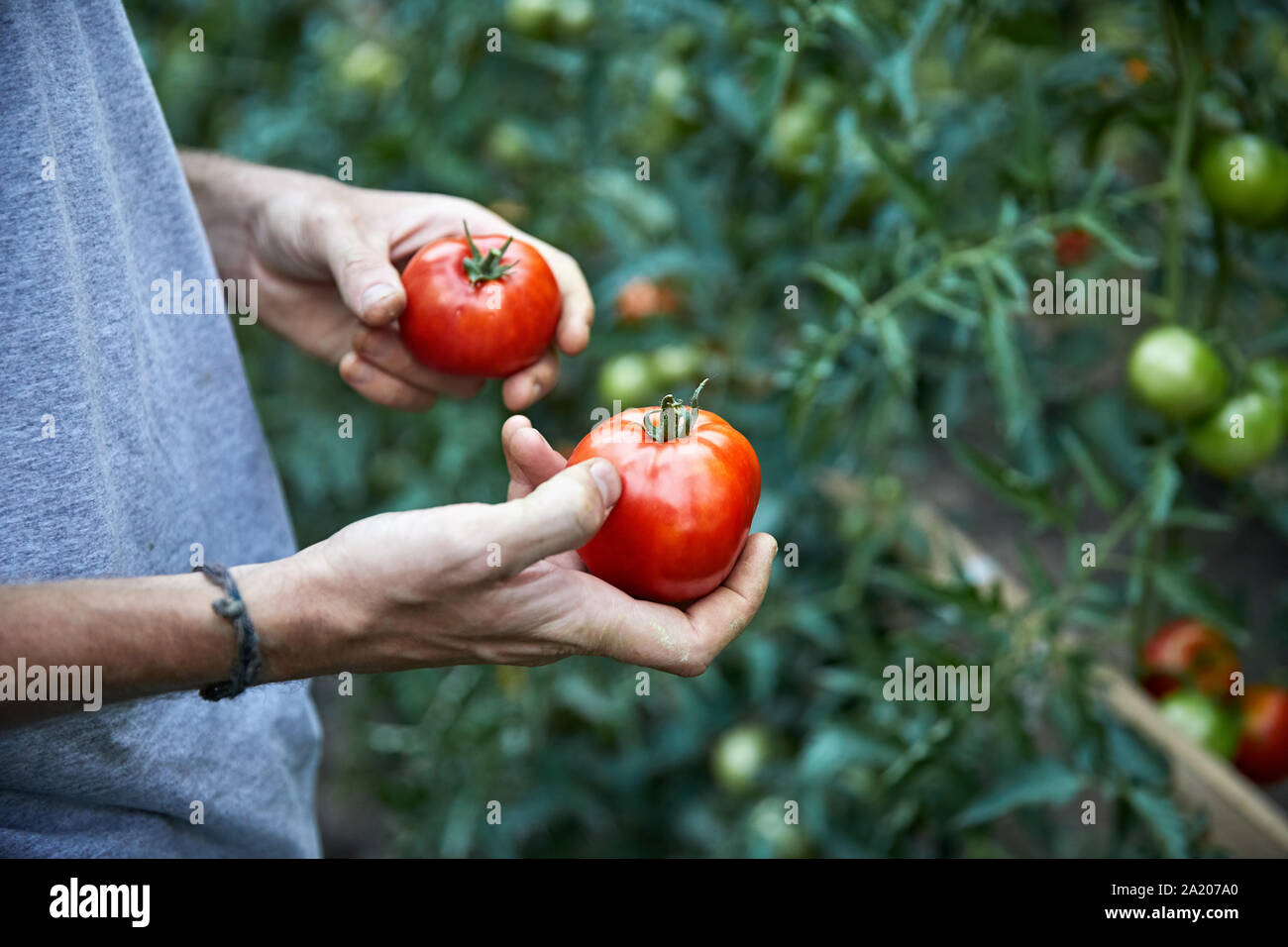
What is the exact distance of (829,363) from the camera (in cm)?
149

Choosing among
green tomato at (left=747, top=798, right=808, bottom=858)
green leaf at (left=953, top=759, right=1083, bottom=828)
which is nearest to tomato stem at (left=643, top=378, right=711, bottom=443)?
green leaf at (left=953, top=759, right=1083, bottom=828)

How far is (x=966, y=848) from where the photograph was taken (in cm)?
167

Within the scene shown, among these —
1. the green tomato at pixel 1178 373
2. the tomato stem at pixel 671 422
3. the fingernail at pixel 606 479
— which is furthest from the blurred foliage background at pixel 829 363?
the fingernail at pixel 606 479

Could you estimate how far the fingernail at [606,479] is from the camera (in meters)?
0.94

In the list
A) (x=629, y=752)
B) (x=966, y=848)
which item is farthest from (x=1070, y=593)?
(x=629, y=752)

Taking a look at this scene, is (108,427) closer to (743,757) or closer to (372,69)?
(743,757)

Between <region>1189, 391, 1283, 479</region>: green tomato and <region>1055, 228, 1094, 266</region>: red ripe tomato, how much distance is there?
0.71 metres

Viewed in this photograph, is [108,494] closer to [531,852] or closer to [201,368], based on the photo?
[201,368]

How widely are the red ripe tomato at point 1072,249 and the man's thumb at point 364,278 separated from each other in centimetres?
154

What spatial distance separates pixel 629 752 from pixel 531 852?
1.08 ft

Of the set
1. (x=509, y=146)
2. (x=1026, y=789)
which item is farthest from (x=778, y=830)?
(x=509, y=146)

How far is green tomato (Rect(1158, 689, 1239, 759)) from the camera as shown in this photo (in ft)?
5.39

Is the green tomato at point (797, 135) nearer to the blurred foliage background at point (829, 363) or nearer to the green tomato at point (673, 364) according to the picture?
the blurred foliage background at point (829, 363)

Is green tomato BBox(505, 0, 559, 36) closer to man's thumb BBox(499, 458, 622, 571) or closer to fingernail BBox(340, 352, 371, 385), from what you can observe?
fingernail BBox(340, 352, 371, 385)
